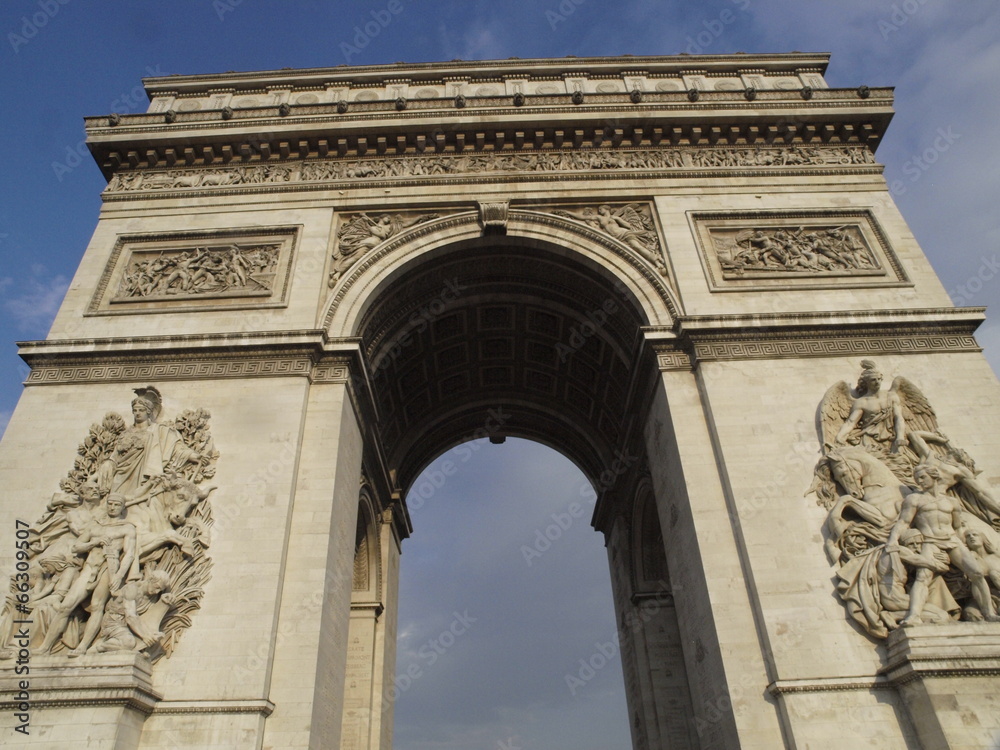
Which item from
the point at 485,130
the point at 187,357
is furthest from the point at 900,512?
the point at 187,357

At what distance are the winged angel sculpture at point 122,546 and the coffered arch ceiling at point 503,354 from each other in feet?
14.5

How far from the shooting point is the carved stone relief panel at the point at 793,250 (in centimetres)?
1347

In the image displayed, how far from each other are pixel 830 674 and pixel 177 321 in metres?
12.6

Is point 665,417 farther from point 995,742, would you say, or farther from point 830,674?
point 995,742

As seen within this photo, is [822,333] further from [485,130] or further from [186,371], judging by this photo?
[186,371]

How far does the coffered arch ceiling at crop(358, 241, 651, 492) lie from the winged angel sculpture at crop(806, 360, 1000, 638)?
12.6ft

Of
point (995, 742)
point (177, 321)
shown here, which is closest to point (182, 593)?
point (177, 321)

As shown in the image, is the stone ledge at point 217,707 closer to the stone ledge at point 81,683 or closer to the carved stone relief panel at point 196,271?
Result: the stone ledge at point 81,683

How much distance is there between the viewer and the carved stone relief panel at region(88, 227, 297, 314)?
13484mm

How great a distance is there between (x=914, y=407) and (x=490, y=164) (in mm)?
9923

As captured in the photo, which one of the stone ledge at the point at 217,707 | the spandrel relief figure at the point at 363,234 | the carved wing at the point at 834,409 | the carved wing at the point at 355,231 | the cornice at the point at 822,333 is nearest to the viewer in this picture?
the stone ledge at the point at 217,707

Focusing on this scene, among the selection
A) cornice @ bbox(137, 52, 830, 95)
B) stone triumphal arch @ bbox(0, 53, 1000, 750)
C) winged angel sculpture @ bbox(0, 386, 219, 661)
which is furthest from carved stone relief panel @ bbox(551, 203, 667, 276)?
winged angel sculpture @ bbox(0, 386, 219, 661)

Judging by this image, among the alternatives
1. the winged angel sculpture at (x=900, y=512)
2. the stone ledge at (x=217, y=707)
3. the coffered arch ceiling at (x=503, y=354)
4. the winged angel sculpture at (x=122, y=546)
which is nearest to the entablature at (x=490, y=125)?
the coffered arch ceiling at (x=503, y=354)

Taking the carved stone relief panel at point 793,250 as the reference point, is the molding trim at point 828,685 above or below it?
below
